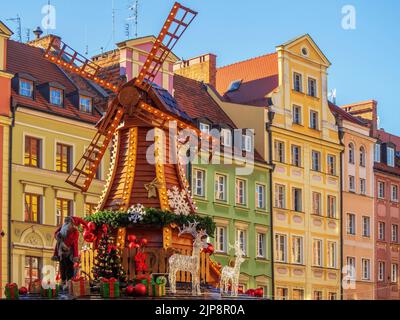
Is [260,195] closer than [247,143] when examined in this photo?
No

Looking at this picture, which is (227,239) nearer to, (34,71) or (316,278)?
(316,278)

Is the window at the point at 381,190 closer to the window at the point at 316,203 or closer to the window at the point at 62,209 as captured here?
the window at the point at 316,203

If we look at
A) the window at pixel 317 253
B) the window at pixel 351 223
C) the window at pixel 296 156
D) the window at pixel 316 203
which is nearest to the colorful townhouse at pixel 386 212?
the window at pixel 351 223

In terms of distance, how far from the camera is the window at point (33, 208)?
1889 inches

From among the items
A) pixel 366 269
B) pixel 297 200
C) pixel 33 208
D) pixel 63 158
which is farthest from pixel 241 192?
pixel 33 208

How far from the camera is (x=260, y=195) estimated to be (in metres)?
60.2

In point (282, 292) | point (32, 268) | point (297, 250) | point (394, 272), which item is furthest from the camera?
point (394, 272)

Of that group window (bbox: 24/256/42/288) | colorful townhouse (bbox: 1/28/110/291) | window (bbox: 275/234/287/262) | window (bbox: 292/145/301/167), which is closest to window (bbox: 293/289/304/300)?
window (bbox: 275/234/287/262)

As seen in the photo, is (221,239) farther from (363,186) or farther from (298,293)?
(363,186)

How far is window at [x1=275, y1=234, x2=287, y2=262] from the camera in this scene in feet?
198

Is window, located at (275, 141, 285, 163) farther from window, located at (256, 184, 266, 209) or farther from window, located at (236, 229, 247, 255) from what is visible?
window, located at (236, 229, 247, 255)

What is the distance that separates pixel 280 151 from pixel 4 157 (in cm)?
1917

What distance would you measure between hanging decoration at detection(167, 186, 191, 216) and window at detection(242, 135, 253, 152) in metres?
26.9
